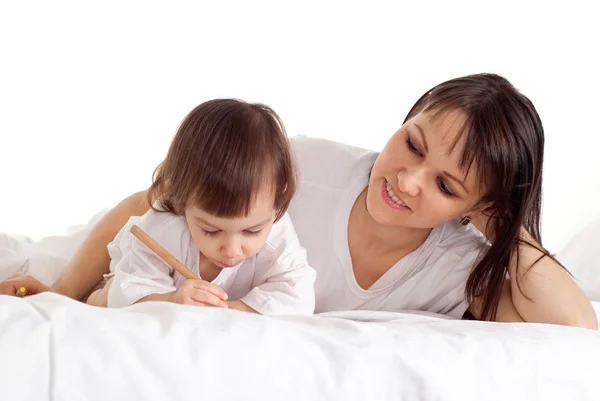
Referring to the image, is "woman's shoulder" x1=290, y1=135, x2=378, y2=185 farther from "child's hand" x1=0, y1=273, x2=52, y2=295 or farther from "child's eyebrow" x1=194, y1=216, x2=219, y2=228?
"child's hand" x1=0, y1=273, x2=52, y2=295

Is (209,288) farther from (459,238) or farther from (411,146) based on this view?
(459,238)

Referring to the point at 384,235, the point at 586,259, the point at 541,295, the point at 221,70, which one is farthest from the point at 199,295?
the point at 221,70

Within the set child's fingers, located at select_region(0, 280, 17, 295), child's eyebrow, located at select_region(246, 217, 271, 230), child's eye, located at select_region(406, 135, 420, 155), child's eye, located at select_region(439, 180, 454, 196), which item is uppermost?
child's eye, located at select_region(406, 135, 420, 155)

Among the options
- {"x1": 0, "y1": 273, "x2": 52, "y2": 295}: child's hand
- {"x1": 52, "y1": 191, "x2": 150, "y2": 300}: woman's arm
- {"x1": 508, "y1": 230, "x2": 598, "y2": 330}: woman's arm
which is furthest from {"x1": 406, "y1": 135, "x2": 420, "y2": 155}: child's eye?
{"x1": 0, "y1": 273, "x2": 52, "y2": 295}: child's hand

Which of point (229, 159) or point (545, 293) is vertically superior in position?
point (229, 159)

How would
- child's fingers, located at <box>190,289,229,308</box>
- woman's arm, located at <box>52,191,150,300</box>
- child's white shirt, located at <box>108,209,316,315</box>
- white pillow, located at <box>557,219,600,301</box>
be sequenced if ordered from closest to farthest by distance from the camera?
child's fingers, located at <box>190,289,229,308</box> < child's white shirt, located at <box>108,209,316,315</box> < woman's arm, located at <box>52,191,150,300</box> < white pillow, located at <box>557,219,600,301</box>

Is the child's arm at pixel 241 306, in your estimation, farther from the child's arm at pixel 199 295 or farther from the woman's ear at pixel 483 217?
the woman's ear at pixel 483 217

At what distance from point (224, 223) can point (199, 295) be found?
4.7 inches

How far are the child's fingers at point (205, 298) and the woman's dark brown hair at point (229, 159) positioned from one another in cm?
12

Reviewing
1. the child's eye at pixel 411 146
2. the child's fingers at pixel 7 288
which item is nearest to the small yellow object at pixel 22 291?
the child's fingers at pixel 7 288

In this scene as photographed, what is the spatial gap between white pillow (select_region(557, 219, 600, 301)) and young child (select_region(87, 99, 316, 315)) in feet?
2.84

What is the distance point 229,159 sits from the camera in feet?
4.40

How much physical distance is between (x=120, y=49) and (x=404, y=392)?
6.73ft

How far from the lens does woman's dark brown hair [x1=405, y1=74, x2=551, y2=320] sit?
1.54 m
